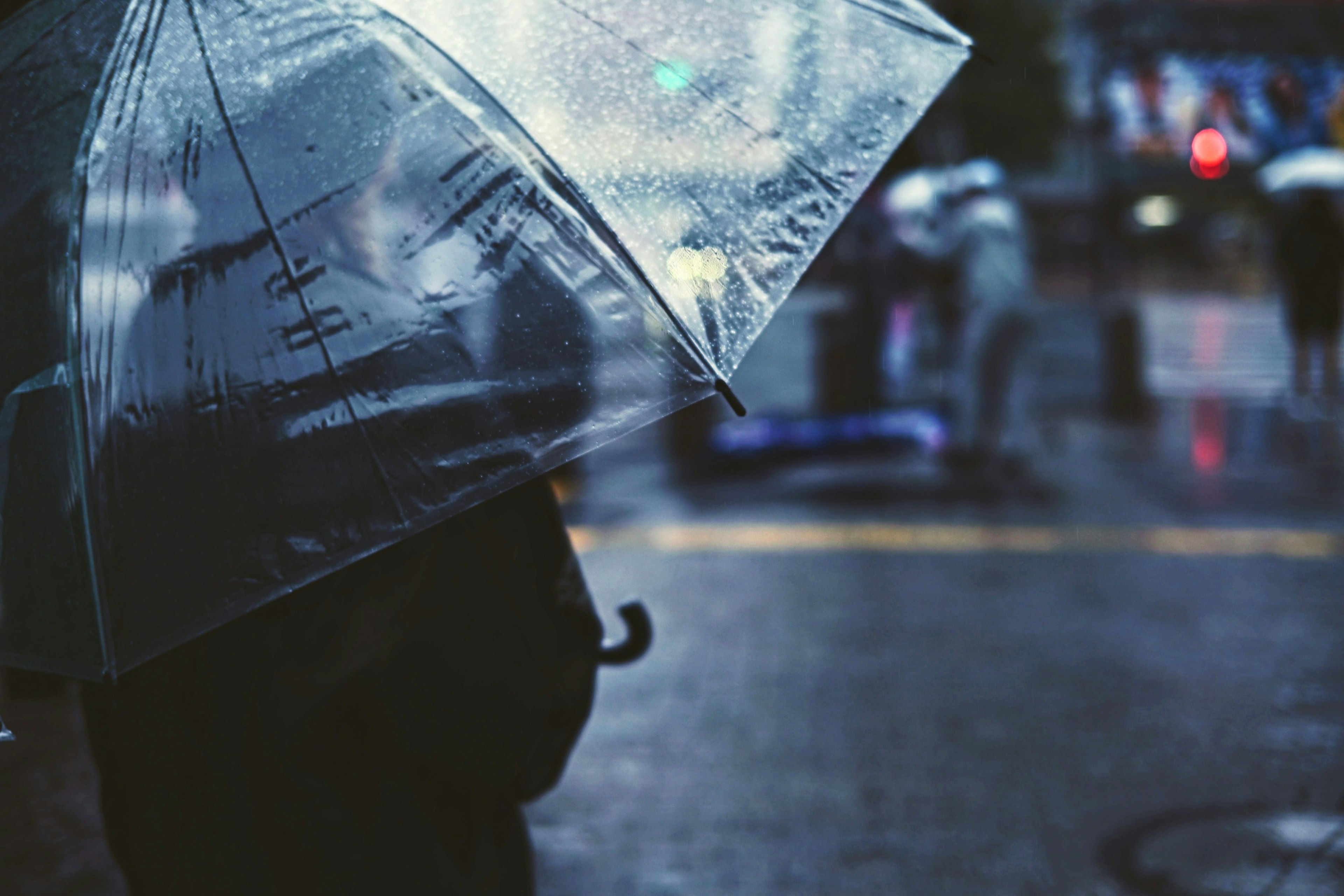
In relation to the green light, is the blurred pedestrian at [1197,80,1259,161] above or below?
below

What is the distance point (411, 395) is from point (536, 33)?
59 centimetres

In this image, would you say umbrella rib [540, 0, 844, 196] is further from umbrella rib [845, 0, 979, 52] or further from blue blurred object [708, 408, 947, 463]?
blue blurred object [708, 408, 947, 463]

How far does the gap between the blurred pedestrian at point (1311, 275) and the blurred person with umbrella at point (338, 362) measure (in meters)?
11.9

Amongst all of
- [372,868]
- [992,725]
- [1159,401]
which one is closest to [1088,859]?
[992,725]

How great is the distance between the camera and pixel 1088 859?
3740 millimetres

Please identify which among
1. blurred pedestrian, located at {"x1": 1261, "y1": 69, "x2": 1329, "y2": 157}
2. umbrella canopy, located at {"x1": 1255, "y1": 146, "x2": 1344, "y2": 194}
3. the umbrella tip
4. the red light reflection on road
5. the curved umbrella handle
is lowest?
the red light reflection on road

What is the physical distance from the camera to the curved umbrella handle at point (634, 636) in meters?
2.46

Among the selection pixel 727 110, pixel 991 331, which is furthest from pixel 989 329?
pixel 727 110

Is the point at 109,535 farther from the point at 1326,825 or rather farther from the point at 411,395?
the point at 1326,825

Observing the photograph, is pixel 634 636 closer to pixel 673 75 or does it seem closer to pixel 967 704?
pixel 673 75

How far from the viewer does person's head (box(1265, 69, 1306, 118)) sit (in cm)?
2500

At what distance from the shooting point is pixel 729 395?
1.83 meters

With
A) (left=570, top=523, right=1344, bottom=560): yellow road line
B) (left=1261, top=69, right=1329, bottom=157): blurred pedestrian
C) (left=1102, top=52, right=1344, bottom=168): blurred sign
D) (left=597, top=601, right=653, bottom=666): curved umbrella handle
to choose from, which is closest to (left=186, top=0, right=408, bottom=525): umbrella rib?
(left=597, top=601, right=653, bottom=666): curved umbrella handle

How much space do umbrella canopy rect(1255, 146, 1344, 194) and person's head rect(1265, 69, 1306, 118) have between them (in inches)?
487
